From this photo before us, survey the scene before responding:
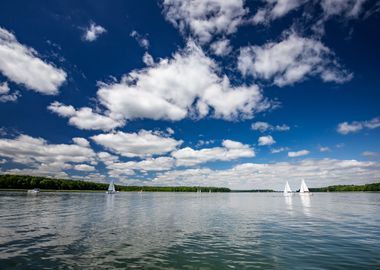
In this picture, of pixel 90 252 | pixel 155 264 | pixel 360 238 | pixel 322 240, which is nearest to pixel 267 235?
pixel 322 240

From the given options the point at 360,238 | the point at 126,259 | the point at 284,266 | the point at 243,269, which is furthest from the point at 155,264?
the point at 360,238

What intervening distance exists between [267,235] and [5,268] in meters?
24.6

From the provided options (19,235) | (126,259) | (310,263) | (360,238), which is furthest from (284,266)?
(19,235)

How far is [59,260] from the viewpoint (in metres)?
19.6

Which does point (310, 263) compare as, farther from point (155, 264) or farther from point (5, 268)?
point (5, 268)

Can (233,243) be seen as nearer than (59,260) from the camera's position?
No

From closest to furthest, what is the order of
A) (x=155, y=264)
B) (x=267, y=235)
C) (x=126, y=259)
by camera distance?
(x=155, y=264) → (x=126, y=259) → (x=267, y=235)

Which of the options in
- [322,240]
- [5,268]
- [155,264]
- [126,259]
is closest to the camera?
[5,268]

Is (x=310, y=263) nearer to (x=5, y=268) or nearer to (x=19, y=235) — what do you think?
(x=5, y=268)

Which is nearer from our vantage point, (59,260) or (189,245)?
(59,260)

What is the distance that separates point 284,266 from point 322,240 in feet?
40.7

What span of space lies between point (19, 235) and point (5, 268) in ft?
45.5

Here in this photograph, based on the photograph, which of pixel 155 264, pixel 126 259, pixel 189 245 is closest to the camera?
pixel 155 264

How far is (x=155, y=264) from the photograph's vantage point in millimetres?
18688
